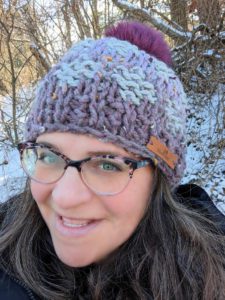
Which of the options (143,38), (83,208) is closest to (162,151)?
(83,208)

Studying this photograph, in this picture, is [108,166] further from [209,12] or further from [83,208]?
[209,12]

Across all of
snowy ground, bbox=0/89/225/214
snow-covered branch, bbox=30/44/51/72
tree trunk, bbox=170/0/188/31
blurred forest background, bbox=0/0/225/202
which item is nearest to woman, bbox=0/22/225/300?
snowy ground, bbox=0/89/225/214

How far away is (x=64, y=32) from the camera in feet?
18.0

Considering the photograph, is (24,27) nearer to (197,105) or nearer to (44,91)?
(197,105)

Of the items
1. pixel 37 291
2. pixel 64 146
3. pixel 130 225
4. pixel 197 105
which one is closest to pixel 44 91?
pixel 64 146

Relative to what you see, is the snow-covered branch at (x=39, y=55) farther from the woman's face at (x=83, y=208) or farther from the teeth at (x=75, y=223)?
the teeth at (x=75, y=223)

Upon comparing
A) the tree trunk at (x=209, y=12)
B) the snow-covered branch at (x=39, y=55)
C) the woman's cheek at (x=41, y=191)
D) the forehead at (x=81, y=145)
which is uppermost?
the tree trunk at (x=209, y=12)

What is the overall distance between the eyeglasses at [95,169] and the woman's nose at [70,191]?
0.02 meters

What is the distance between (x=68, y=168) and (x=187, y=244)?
0.61 m

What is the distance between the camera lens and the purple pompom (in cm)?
152

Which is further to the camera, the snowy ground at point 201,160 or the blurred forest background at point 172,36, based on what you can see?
the blurred forest background at point 172,36

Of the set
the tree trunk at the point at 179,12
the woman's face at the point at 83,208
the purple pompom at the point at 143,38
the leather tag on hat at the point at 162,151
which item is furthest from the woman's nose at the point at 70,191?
the tree trunk at the point at 179,12

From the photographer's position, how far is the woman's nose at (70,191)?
1.23 metres

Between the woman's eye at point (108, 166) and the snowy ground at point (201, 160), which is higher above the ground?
the woman's eye at point (108, 166)
